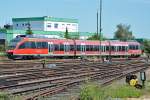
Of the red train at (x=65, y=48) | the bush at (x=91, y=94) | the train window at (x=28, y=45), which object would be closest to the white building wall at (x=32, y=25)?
the red train at (x=65, y=48)

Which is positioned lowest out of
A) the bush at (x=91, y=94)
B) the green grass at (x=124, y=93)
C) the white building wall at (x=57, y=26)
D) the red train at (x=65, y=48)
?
the green grass at (x=124, y=93)

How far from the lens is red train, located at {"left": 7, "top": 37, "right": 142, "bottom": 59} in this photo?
176 feet

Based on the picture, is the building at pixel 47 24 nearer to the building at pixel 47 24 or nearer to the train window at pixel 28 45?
the building at pixel 47 24

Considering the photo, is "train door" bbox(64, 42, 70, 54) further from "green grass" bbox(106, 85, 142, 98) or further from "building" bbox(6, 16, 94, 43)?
"building" bbox(6, 16, 94, 43)

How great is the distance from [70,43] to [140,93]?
1628 inches

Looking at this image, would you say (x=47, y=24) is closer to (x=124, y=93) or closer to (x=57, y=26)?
(x=57, y=26)

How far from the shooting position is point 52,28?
477ft

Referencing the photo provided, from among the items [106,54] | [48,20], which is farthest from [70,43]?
[48,20]

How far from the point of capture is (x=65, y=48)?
195 feet

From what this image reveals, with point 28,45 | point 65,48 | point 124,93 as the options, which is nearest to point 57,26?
point 65,48

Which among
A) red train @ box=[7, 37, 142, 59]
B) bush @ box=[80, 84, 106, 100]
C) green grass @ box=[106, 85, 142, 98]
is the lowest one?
green grass @ box=[106, 85, 142, 98]

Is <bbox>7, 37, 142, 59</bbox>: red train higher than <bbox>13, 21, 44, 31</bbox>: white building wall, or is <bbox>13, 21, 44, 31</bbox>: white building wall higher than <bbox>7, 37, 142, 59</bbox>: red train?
<bbox>13, 21, 44, 31</bbox>: white building wall

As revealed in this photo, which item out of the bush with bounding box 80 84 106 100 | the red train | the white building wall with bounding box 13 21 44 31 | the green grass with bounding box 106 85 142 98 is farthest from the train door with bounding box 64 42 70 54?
the white building wall with bounding box 13 21 44 31

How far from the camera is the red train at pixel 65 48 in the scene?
176 ft
